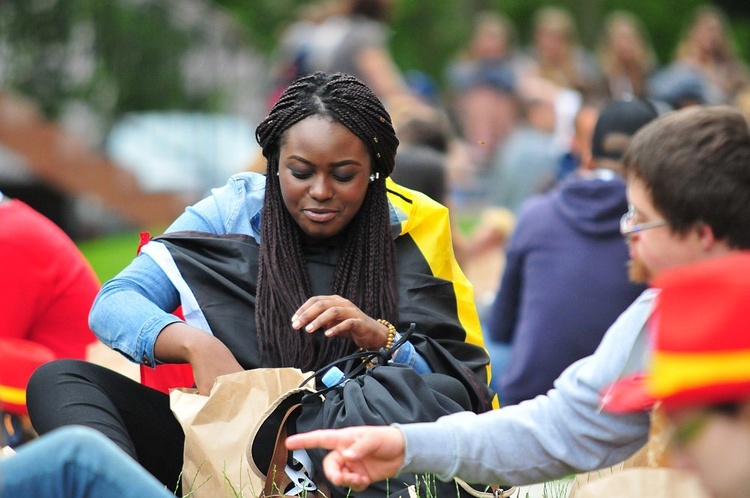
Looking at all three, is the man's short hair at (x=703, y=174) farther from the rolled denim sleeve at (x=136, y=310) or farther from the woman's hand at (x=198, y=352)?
the rolled denim sleeve at (x=136, y=310)

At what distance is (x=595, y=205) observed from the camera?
5.05 m

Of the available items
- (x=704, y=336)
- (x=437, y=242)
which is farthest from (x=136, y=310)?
(x=704, y=336)

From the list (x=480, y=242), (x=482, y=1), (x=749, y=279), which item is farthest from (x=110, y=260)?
(x=482, y=1)

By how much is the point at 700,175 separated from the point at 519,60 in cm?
1457

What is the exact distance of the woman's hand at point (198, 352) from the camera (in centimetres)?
335

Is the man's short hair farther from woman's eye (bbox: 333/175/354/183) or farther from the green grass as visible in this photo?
the green grass

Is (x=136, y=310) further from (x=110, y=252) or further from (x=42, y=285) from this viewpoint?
(x=110, y=252)

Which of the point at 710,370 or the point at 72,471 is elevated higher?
the point at 710,370

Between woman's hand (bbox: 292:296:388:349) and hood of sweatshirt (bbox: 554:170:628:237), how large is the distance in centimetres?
185

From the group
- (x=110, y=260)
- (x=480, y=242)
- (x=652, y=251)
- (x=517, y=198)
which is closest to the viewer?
(x=652, y=251)

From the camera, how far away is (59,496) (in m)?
2.38

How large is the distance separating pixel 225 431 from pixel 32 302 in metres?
1.15

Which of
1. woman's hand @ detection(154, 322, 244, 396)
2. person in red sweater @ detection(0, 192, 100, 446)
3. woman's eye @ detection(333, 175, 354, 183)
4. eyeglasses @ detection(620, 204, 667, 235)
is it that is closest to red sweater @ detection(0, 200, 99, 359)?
person in red sweater @ detection(0, 192, 100, 446)

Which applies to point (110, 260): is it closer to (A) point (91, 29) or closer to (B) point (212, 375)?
(A) point (91, 29)
